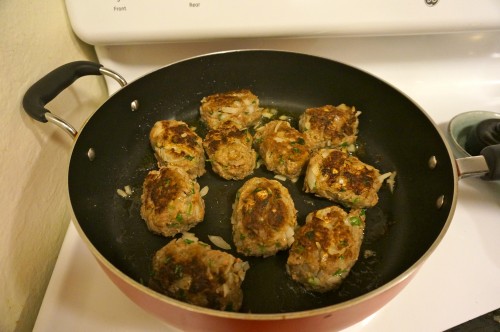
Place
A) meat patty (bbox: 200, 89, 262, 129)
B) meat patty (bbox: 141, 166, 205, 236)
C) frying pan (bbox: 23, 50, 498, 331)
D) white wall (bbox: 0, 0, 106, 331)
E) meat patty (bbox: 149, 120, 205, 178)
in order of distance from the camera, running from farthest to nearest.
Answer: meat patty (bbox: 200, 89, 262, 129)
meat patty (bbox: 149, 120, 205, 178)
meat patty (bbox: 141, 166, 205, 236)
white wall (bbox: 0, 0, 106, 331)
frying pan (bbox: 23, 50, 498, 331)

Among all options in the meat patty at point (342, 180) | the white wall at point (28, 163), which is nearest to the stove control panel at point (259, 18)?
the white wall at point (28, 163)

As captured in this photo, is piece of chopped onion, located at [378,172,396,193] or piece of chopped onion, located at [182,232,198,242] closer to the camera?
piece of chopped onion, located at [182,232,198,242]

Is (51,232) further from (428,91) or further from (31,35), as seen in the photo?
(428,91)

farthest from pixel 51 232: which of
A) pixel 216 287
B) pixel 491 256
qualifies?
pixel 491 256

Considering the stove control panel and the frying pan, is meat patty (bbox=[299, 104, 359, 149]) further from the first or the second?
the stove control panel

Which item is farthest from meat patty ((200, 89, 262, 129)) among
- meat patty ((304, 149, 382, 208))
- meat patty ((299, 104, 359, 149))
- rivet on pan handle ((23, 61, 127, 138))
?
rivet on pan handle ((23, 61, 127, 138))

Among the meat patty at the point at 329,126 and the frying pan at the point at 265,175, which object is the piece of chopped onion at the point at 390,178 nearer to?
the frying pan at the point at 265,175

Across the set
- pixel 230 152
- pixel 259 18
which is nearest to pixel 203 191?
pixel 230 152
